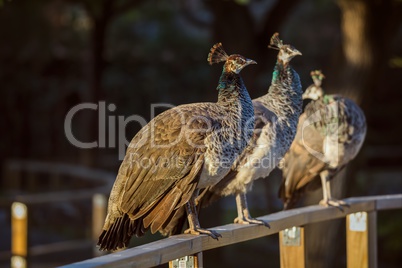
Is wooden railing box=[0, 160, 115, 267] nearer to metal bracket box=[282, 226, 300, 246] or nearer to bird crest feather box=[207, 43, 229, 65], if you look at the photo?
metal bracket box=[282, 226, 300, 246]

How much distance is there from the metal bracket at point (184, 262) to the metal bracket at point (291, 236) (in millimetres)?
938

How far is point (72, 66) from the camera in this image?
16906 millimetres

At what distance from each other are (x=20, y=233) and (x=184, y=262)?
4.09m

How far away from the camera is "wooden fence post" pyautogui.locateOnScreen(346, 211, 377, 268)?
4.69 meters

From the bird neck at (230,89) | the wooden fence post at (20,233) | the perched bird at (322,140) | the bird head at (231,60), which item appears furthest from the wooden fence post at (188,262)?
the wooden fence post at (20,233)

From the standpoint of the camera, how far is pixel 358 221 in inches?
187

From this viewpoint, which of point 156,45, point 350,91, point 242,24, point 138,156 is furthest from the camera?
point 156,45

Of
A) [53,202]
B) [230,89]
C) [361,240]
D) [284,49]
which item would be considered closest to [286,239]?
[361,240]

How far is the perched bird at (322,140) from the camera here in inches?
197

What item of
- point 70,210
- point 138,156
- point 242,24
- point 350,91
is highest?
point 242,24

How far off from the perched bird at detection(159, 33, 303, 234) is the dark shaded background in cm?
270

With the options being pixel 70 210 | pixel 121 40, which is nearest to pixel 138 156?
pixel 70 210

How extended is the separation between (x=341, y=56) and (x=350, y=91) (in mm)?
390

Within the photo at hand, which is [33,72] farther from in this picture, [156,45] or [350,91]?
[350,91]
